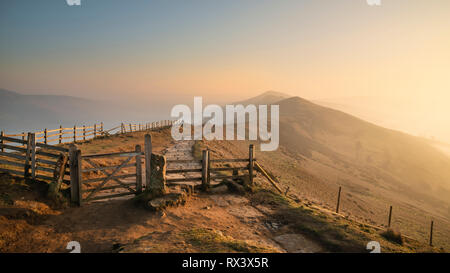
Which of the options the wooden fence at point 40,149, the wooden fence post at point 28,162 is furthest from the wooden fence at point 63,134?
the wooden fence post at point 28,162

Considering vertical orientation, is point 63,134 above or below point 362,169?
above

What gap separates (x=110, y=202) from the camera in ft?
29.6

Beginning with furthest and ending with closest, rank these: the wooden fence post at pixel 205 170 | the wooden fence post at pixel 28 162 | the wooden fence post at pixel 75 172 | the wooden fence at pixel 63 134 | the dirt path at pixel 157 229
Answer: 1. the wooden fence at pixel 63 134
2. the wooden fence post at pixel 205 170
3. the wooden fence post at pixel 28 162
4. the wooden fence post at pixel 75 172
5. the dirt path at pixel 157 229

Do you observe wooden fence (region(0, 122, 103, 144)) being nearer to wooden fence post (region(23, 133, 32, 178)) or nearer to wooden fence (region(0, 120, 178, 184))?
wooden fence (region(0, 120, 178, 184))

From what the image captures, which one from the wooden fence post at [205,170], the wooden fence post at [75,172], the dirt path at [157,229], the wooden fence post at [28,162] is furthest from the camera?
the wooden fence post at [205,170]

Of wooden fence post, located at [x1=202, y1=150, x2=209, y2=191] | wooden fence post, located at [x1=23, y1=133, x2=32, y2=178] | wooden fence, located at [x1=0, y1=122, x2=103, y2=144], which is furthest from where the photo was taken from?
wooden fence, located at [x1=0, y1=122, x2=103, y2=144]

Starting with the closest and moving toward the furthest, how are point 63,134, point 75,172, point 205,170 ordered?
1. point 75,172
2. point 205,170
3. point 63,134

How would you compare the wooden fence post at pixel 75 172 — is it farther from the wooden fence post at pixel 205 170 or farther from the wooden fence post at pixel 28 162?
the wooden fence post at pixel 205 170

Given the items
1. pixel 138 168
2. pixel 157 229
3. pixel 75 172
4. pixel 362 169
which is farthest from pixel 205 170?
pixel 362 169

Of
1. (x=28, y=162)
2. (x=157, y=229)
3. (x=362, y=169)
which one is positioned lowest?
(x=362, y=169)

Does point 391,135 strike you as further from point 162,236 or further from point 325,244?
point 162,236

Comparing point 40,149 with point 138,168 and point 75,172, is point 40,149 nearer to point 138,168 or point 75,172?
point 75,172

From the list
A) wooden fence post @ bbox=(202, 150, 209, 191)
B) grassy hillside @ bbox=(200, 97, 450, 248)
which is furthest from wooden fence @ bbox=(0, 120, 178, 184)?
grassy hillside @ bbox=(200, 97, 450, 248)

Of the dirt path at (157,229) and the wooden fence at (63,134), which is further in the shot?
the wooden fence at (63,134)
